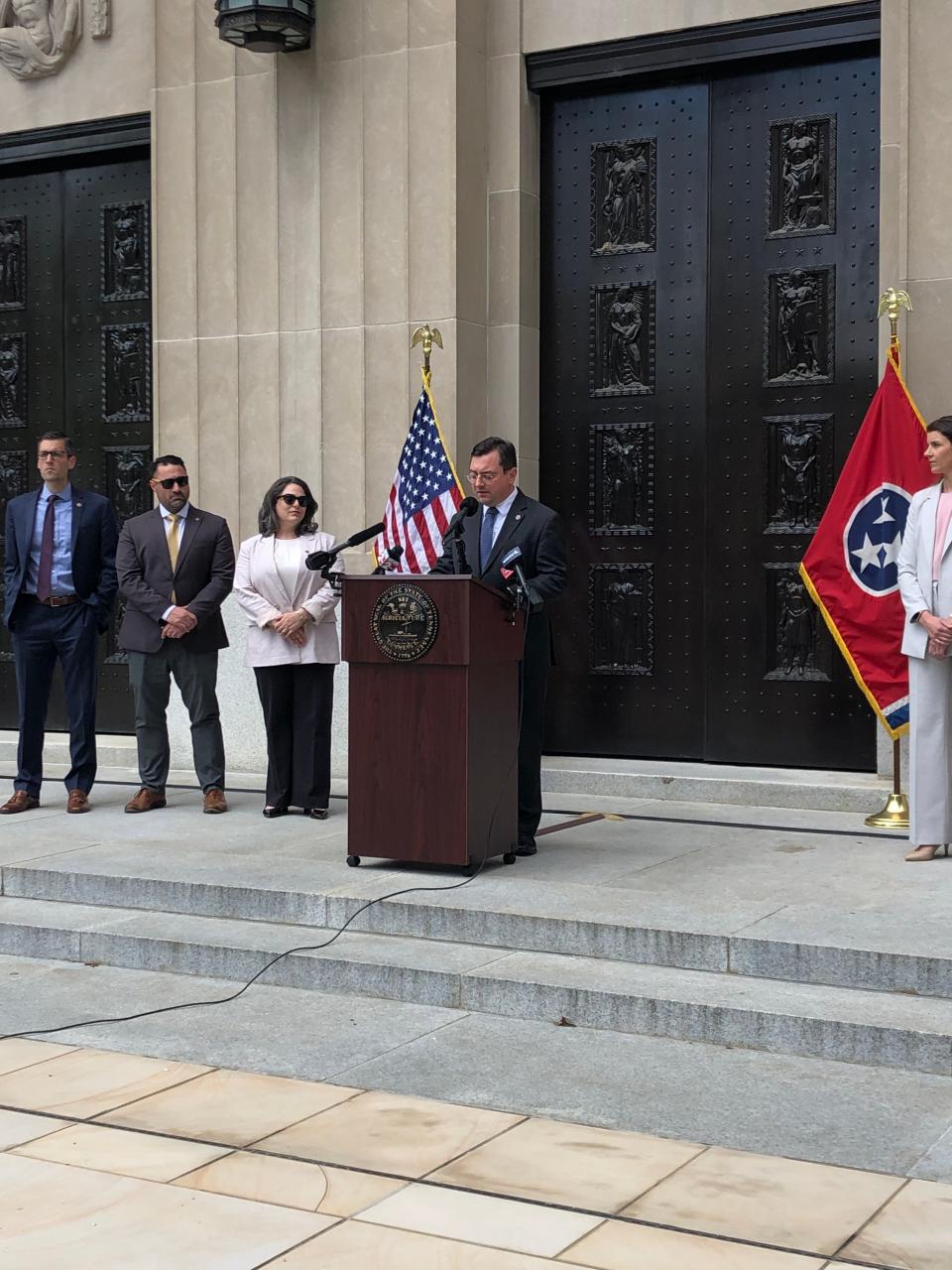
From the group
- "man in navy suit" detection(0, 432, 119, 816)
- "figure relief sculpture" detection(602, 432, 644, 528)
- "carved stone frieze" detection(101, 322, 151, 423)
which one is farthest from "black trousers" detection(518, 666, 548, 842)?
"carved stone frieze" detection(101, 322, 151, 423)

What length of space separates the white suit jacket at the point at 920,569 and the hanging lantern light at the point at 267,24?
557cm

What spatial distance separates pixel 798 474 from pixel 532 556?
2949 mm

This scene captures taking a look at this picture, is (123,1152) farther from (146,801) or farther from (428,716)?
(146,801)

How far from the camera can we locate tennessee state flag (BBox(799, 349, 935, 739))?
8.95 meters

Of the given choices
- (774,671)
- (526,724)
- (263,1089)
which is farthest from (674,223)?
(263,1089)

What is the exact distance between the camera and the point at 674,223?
10.8 meters

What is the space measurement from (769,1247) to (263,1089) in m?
2.00

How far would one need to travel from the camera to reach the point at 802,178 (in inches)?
408

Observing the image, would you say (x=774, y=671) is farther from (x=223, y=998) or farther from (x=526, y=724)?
(x=223, y=998)

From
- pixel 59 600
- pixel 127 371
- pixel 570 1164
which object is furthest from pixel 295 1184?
pixel 127 371

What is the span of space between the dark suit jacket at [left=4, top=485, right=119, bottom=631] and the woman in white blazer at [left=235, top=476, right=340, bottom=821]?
98cm

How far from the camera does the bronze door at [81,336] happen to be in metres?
12.7

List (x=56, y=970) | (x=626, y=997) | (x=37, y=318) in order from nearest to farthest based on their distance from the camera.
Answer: (x=626, y=997) → (x=56, y=970) → (x=37, y=318)

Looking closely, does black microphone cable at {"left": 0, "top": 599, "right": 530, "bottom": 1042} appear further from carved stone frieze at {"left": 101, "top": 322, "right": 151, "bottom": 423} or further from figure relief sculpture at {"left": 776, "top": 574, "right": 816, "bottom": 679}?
carved stone frieze at {"left": 101, "top": 322, "right": 151, "bottom": 423}
